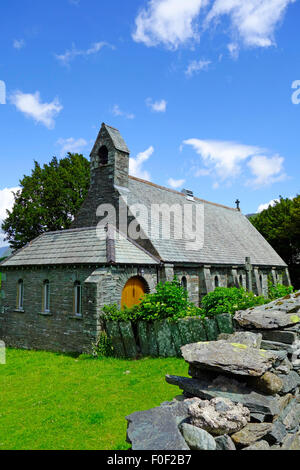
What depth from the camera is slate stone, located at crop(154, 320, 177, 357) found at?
11930 mm

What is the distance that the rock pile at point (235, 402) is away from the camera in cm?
393

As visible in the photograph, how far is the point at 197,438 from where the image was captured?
385 cm

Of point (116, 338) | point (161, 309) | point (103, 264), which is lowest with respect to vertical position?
point (116, 338)

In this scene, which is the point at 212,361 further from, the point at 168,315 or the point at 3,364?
the point at 3,364

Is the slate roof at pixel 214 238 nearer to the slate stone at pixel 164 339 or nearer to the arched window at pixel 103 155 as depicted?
the arched window at pixel 103 155

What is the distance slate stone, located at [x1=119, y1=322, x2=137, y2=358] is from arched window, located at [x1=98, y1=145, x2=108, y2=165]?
1277 centimetres

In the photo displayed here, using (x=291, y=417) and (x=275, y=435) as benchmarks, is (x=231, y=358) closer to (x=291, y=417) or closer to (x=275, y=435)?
(x=275, y=435)

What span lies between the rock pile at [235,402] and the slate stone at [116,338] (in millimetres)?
7681

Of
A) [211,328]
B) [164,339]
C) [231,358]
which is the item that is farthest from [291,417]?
[164,339]

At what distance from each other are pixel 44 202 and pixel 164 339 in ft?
98.9

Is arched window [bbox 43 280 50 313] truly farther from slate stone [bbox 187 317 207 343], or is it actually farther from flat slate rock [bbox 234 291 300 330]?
flat slate rock [bbox 234 291 300 330]

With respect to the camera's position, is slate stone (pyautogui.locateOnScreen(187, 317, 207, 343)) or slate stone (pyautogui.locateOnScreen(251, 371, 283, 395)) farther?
slate stone (pyautogui.locateOnScreen(187, 317, 207, 343))

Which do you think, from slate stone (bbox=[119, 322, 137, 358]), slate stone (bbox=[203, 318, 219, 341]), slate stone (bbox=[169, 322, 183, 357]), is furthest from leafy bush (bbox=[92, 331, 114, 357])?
slate stone (bbox=[203, 318, 219, 341])

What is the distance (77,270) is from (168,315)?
5.03m
